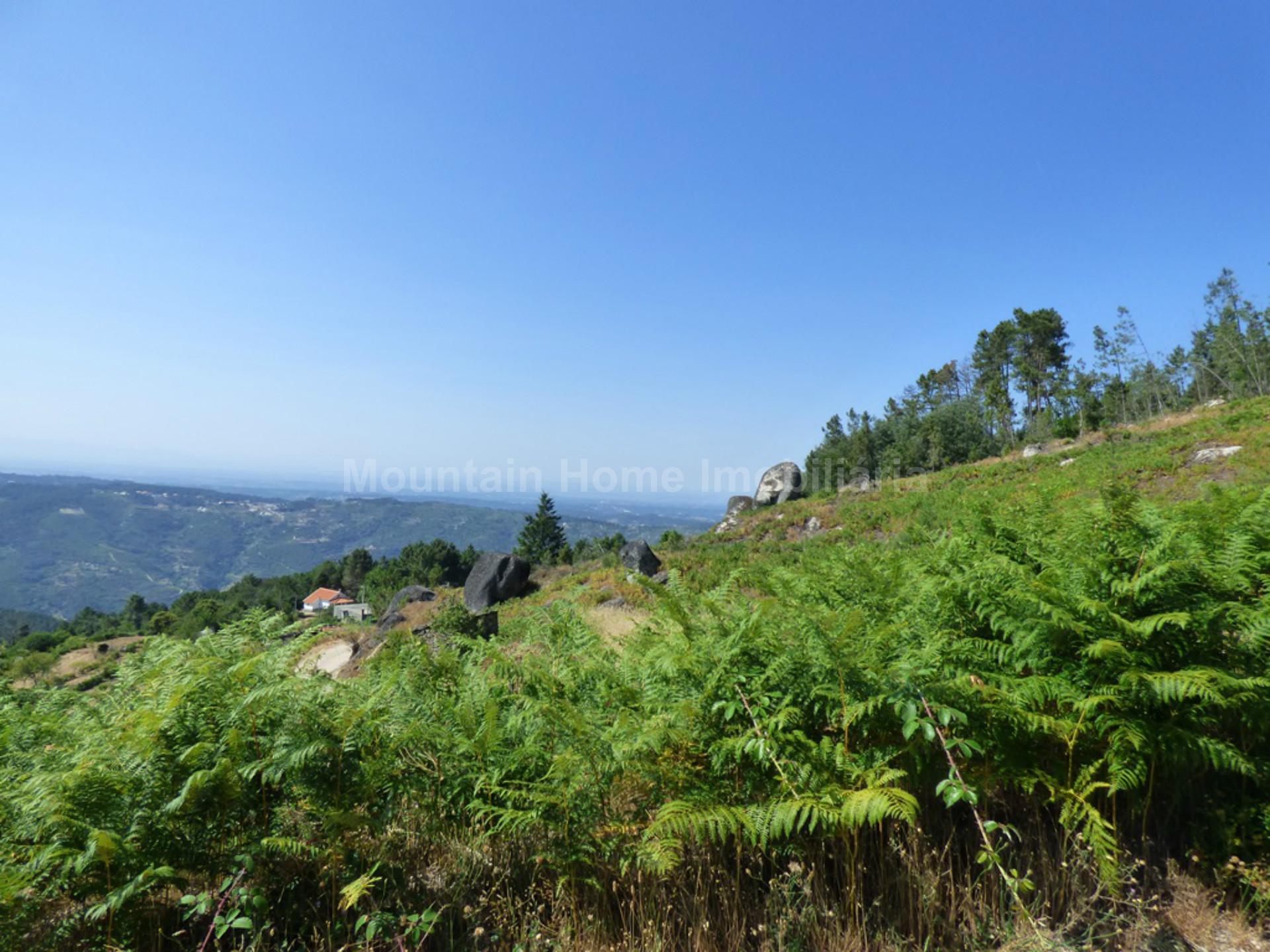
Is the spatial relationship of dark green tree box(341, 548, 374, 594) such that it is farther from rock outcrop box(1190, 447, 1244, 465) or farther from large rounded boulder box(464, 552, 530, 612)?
rock outcrop box(1190, 447, 1244, 465)

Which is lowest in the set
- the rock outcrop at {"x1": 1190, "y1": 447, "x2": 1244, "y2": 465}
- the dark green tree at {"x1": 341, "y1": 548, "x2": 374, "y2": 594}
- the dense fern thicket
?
the dark green tree at {"x1": 341, "y1": 548, "x2": 374, "y2": 594}

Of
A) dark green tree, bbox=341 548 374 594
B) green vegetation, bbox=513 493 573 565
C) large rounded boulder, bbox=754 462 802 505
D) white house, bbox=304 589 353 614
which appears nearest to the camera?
large rounded boulder, bbox=754 462 802 505

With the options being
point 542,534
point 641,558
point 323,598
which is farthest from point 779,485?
point 323,598

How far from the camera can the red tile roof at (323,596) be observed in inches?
2153

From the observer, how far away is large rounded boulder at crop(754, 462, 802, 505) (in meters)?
42.1

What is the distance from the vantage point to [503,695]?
2.44 metres

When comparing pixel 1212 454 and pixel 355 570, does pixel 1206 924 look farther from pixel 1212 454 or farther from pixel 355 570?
pixel 355 570

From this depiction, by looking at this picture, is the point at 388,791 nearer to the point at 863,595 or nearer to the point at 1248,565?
the point at 863,595

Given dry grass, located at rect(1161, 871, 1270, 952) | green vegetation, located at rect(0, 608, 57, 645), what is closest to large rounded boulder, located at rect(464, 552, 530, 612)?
dry grass, located at rect(1161, 871, 1270, 952)

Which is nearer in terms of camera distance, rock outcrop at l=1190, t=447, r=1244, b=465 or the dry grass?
the dry grass

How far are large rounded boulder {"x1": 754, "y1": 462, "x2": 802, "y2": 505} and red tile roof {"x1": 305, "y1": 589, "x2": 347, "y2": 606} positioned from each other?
1560 inches

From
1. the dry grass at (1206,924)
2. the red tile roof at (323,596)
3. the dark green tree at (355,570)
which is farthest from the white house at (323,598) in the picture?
the dry grass at (1206,924)

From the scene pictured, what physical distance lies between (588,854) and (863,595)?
1849mm

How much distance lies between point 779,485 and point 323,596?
4421cm
